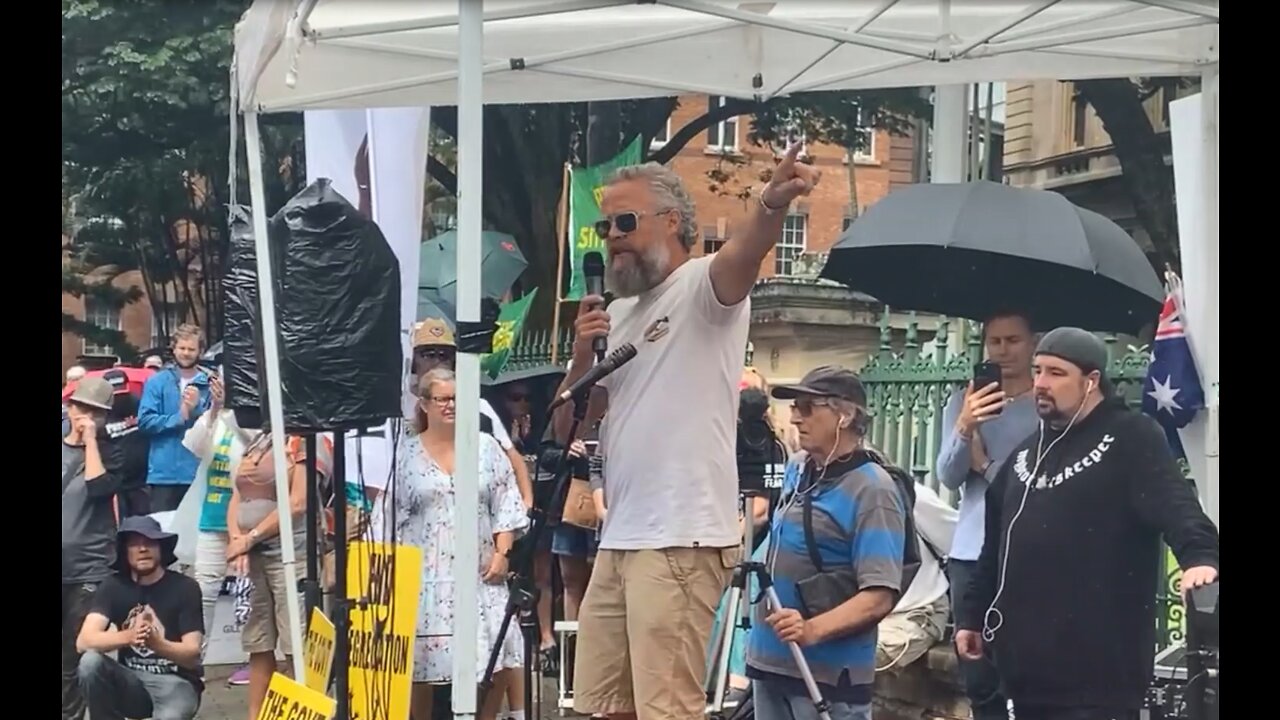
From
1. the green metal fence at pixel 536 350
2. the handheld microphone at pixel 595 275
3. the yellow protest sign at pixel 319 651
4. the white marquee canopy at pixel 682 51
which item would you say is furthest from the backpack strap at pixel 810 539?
the green metal fence at pixel 536 350

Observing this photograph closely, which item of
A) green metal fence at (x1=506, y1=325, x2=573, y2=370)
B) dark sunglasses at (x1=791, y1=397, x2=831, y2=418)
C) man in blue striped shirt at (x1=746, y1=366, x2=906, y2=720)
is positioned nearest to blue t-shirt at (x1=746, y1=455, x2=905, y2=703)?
man in blue striped shirt at (x1=746, y1=366, x2=906, y2=720)

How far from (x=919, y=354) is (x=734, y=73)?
268 cm

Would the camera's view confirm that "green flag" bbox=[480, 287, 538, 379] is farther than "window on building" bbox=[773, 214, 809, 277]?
No

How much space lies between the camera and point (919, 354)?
7.66m

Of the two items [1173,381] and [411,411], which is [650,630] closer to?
[1173,381]

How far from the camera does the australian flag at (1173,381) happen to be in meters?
4.56

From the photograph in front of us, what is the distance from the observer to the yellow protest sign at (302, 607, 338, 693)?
5035mm

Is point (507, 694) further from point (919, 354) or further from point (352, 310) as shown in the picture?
point (919, 354)

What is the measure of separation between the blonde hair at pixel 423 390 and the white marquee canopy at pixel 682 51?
2.52 feet

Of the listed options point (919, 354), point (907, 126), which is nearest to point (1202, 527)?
point (919, 354)

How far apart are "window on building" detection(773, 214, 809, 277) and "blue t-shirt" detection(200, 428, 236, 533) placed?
59.6ft

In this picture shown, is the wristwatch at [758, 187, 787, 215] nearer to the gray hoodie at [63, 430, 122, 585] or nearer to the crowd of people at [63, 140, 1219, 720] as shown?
the crowd of people at [63, 140, 1219, 720]

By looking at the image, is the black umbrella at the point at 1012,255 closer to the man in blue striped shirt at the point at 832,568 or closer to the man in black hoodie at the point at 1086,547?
the man in black hoodie at the point at 1086,547

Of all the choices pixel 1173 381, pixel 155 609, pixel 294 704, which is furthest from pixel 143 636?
pixel 1173 381
